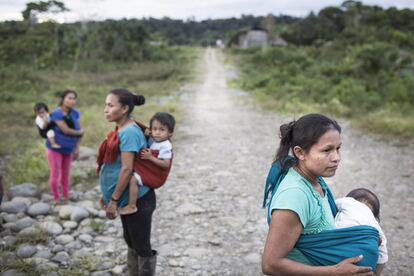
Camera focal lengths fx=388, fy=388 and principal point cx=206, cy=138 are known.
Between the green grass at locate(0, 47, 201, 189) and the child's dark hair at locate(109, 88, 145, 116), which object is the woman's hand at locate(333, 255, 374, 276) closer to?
the child's dark hair at locate(109, 88, 145, 116)

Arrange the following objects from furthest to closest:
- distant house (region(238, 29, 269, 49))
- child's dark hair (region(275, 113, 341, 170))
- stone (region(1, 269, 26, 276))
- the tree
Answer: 1. distant house (region(238, 29, 269, 49))
2. the tree
3. stone (region(1, 269, 26, 276))
4. child's dark hair (region(275, 113, 341, 170))

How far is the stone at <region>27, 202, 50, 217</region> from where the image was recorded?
4.47 meters

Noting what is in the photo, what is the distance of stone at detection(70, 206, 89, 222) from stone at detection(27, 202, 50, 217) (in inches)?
13.7

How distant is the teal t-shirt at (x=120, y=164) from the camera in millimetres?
Result: 2584

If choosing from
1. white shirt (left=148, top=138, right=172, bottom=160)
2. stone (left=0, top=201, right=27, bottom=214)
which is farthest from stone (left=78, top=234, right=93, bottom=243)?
white shirt (left=148, top=138, right=172, bottom=160)

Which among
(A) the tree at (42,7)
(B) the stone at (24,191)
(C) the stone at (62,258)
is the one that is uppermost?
(A) the tree at (42,7)

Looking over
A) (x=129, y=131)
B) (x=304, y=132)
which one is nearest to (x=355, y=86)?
(x=129, y=131)

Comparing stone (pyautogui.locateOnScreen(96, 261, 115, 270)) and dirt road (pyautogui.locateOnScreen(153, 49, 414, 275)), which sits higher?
dirt road (pyautogui.locateOnScreen(153, 49, 414, 275))

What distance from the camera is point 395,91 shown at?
1199cm

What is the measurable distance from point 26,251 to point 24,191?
1609 millimetres

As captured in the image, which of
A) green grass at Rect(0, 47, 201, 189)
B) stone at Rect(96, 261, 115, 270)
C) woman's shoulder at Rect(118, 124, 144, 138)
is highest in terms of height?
woman's shoulder at Rect(118, 124, 144, 138)

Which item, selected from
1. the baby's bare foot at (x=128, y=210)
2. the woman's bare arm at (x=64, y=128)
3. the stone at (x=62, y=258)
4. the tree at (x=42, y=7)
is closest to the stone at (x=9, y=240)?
the stone at (x=62, y=258)

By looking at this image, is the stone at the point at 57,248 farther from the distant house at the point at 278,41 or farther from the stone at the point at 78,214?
the distant house at the point at 278,41

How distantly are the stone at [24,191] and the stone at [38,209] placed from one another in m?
0.46
